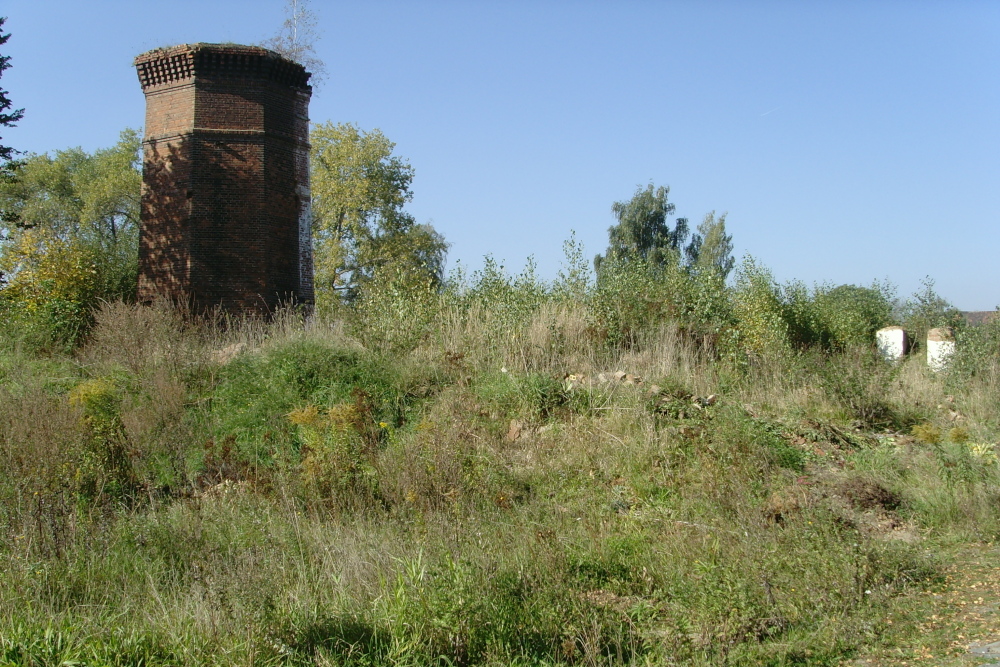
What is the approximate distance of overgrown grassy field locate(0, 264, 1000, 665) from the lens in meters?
4.79

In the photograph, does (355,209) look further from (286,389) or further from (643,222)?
(286,389)

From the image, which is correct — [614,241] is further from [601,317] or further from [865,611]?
[865,611]

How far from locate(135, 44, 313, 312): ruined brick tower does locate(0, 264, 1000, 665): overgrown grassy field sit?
392 cm

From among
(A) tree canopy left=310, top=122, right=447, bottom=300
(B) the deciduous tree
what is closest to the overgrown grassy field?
(A) tree canopy left=310, top=122, right=447, bottom=300

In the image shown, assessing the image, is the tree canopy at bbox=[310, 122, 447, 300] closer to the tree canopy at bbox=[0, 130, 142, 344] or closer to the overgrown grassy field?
the tree canopy at bbox=[0, 130, 142, 344]

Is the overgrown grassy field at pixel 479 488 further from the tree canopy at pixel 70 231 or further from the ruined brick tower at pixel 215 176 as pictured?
the tree canopy at pixel 70 231

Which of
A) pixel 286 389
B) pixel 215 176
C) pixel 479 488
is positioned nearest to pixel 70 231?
pixel 215 176

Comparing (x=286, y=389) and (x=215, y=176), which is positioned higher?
(x=215, y=176)

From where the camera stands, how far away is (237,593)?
4664 mm

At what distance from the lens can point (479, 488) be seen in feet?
24.7

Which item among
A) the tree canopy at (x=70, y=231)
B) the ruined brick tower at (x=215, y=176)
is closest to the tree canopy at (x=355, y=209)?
the tree canopy at (x=70, y=231)

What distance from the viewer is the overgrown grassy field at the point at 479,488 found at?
4.79 m

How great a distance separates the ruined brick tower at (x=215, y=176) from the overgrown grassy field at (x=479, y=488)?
3.92 metres

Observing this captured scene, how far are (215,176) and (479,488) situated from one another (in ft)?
39.4
